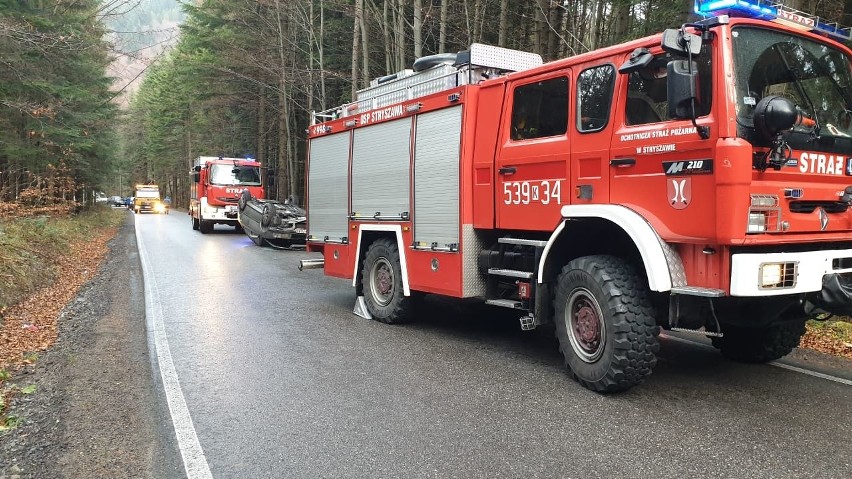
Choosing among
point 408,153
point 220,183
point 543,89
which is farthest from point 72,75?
point 543,89

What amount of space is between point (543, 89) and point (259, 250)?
43.9 feet

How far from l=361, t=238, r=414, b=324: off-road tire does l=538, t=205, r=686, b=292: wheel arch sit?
8.27 feet

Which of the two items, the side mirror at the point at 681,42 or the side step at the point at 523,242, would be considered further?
the side step at the point at 523,242

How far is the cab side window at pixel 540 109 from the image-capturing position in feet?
17.3

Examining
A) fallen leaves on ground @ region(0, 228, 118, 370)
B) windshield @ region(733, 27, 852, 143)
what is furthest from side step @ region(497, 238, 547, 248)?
fallen leaves on ground @ region(0, 228, 118, 370)

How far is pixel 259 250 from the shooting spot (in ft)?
56.8

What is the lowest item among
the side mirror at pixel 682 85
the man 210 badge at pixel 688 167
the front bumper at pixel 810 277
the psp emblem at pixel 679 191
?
the front bumper at pixel 810 277

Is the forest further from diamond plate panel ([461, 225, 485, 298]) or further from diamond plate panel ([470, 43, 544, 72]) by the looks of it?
diamond plate panel ([461, 225, 485, 298])

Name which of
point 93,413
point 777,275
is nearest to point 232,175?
point 93,413

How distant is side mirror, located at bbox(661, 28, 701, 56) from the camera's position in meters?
3.96

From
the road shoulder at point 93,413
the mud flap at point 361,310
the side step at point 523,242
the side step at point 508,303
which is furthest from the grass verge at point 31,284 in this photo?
the side step at point 523,242

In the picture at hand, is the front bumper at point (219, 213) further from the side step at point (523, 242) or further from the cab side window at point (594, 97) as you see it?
the cab side window at point (594, 97)

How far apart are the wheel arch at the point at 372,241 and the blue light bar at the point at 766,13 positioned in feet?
13.2

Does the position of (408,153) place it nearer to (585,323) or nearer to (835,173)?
(585,323)
